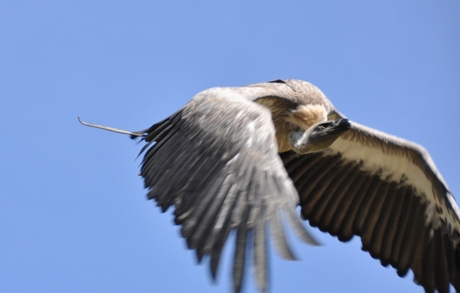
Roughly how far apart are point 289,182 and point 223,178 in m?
0.56

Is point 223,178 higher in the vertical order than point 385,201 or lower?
higher

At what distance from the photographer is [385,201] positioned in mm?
9484

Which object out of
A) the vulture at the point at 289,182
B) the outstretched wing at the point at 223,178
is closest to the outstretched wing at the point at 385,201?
the vulture at the point at 289,182

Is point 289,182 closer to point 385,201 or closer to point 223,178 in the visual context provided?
point 223,178

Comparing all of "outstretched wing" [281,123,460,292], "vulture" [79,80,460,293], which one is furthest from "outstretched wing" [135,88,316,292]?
"outstretched wing" [281,123,460,292]

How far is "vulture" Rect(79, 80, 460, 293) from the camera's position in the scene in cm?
633

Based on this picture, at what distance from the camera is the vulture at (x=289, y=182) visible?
6.33 meters

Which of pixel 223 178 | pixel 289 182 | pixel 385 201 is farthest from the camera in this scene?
pixel 385 201

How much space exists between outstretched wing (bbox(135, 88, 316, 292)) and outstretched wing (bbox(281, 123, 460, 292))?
1.88m

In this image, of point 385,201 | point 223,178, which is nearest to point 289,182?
point 223,178

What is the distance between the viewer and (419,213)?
9.26 m

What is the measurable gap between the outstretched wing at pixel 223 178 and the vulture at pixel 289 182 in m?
0.01

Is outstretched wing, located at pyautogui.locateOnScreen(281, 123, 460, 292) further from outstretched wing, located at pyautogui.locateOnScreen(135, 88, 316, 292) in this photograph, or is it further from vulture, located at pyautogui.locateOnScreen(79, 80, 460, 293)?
outstretched wing, located at pyautogui.locateOnScreen(135, 88, 316, 292)

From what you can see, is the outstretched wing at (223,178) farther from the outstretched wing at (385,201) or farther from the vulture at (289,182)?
the outstretched wing at (385,201)
